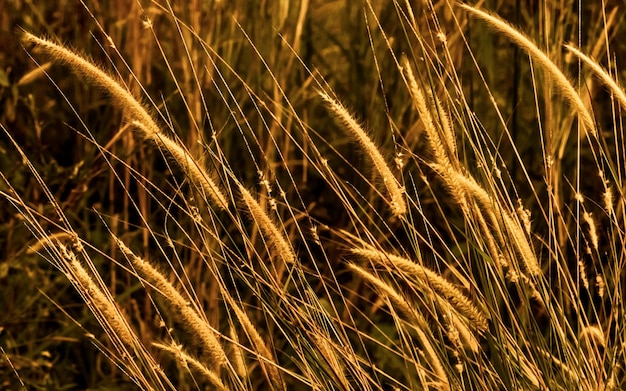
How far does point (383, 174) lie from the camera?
4.51ft

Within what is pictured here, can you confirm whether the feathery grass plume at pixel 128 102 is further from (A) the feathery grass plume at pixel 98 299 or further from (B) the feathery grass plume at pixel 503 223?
(B) the feathery grass plume at pixel 503 223

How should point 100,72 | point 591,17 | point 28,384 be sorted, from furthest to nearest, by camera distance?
point 591,17 → point 28,384 → point 100,72

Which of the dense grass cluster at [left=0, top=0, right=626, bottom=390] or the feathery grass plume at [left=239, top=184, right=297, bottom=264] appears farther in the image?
the dense grass cluster at [left=0, top=0, right=626, bottom=390]

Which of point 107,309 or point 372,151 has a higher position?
point 372,151

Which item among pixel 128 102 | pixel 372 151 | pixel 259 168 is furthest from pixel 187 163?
pixel 259 168

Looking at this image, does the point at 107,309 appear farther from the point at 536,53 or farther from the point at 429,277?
the point at 536,53

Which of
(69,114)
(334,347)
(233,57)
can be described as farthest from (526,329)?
(69,114)

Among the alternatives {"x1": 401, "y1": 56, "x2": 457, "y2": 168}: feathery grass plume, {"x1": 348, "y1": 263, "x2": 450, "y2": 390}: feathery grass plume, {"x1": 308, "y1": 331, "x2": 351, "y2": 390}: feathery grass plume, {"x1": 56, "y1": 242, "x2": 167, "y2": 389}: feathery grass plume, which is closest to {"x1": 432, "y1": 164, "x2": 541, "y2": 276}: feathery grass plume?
{"x1": 401, "y1": 56, "x2": 457, "y2": 168}: feathery grass plume

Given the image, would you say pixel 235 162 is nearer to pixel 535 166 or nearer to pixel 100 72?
pixel 535 166

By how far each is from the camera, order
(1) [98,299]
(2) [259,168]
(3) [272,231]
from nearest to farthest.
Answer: (1) [98,299]
(3) [272,231]
(2) [259,168]

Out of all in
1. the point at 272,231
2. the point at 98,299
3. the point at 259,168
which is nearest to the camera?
the point at 98,299

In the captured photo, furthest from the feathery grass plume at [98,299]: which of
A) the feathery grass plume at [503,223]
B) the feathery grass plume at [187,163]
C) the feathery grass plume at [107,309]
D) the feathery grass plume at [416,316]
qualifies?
the feathery grass plume at [503,223]

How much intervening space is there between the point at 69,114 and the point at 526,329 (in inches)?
58.4

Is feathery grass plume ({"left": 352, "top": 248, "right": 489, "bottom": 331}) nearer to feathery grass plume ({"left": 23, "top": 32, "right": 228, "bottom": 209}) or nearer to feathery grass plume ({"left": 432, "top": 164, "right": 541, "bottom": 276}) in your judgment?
feathery grass plume ({"left": 432, "top": 164, "right": 541, "bottom": 276})
